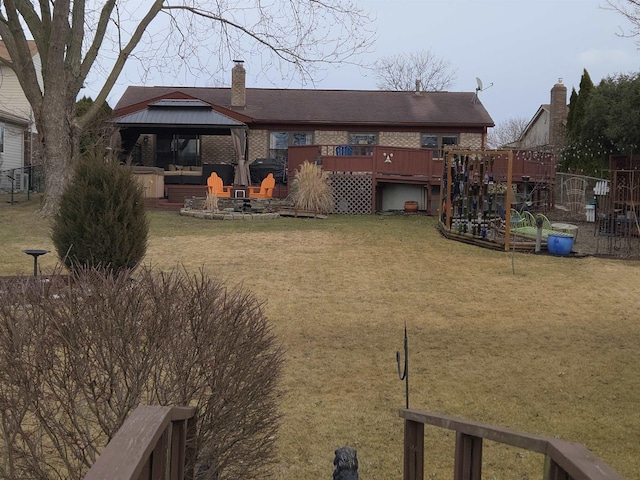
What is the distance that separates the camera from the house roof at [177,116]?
78.6 feet

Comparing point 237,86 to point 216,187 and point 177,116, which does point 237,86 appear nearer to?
point 177,116

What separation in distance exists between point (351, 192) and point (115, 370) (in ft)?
61.4

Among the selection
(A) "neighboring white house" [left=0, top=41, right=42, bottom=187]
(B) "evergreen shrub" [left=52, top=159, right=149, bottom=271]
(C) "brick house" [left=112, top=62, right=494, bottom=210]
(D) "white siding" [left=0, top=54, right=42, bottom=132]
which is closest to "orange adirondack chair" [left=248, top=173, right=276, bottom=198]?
(C) "brick house" [left=112, top=62, right=494, bottom=210]

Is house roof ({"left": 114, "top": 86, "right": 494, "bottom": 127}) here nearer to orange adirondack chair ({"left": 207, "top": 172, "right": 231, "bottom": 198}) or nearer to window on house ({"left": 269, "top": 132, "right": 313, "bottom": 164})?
window on house ({"left": 269, "top": 132, "right": 313, "bottom": 164})

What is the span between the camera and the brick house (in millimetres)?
24656

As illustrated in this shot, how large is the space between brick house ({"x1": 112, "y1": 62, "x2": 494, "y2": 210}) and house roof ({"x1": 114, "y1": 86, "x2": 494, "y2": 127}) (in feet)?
0.13

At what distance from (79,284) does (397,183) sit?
19.0 m

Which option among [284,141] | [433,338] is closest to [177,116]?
[284,141]

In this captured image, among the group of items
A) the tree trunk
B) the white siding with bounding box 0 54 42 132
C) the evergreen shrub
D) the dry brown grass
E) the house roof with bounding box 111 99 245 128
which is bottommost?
the dry brown grass

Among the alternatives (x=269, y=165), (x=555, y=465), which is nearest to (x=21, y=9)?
(x=269, y=165)

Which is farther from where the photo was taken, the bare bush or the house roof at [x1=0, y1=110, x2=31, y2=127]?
the house roof at [x1=0, y1=110, x2=31, y2=127]

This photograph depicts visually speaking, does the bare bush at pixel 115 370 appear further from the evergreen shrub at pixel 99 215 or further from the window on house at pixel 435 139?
the window on house at pixel 435 139

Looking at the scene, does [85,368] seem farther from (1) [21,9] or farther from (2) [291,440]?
(1) [21,9]

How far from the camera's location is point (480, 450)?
2.87m
